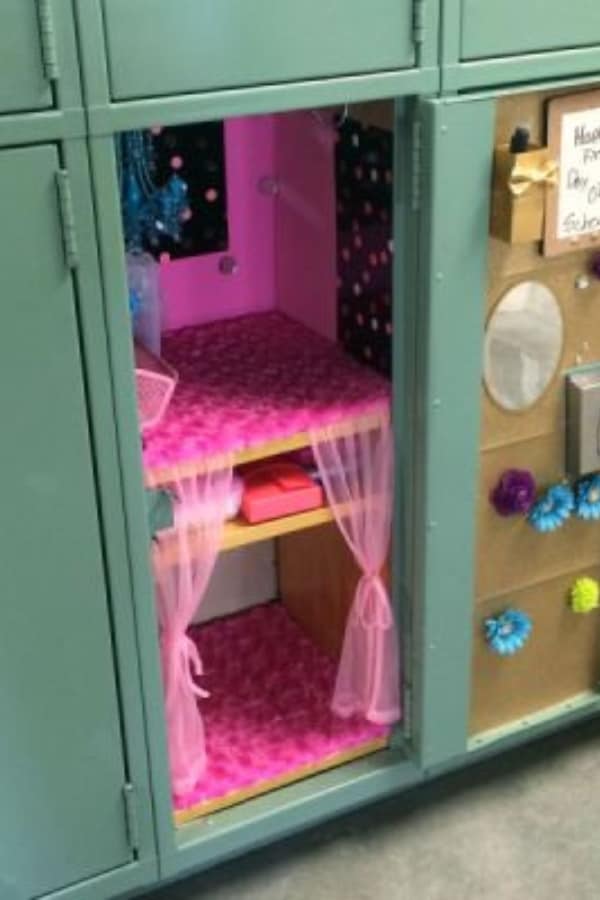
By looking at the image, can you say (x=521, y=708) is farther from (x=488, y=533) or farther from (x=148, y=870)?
(x=148, y=870)

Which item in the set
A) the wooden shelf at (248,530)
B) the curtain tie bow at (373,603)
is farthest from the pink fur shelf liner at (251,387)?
the curtain tie bow at (373,603)

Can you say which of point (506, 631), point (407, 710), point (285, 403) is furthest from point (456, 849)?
point (285, 403)

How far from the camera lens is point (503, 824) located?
1.69m

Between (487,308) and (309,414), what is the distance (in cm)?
25

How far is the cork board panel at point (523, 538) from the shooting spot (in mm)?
1525

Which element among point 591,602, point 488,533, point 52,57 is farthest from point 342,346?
point 52,57

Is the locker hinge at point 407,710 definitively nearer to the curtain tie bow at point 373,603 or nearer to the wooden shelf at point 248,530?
the curtain tie bow at point 373,603

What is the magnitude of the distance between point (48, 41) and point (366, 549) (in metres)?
0.75

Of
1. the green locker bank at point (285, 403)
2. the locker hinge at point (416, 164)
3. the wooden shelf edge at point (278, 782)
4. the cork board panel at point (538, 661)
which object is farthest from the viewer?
the cork board panel at point (538, 661)

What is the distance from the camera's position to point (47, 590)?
4.16 ft

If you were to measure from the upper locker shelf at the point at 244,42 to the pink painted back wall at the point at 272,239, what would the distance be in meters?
0.32

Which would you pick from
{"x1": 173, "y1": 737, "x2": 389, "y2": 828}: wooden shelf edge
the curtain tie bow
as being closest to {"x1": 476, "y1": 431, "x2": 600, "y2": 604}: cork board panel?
the curtain tie bow

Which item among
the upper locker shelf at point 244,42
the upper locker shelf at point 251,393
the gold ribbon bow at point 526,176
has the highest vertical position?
the upper locker shelf at point 244,42

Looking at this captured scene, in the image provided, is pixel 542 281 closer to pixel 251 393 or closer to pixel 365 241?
pixel 365 241
